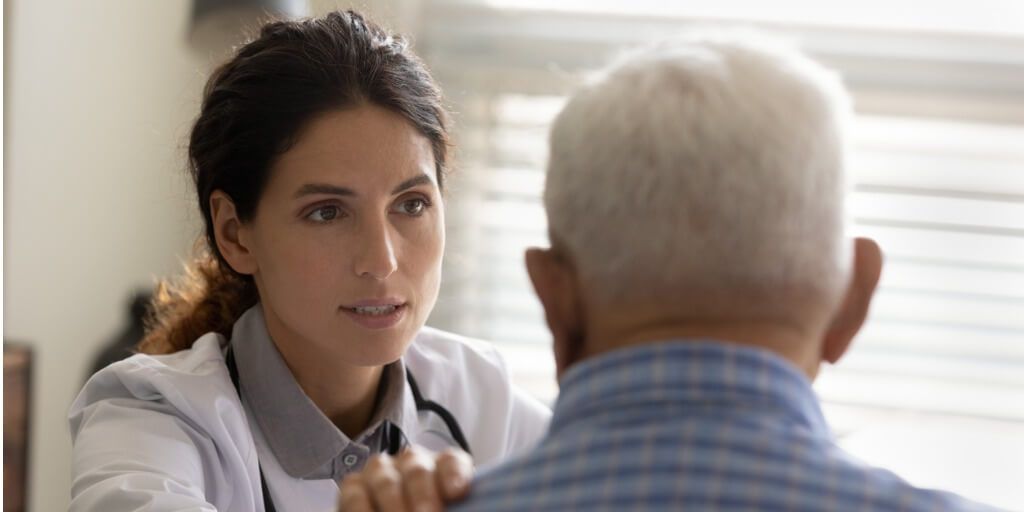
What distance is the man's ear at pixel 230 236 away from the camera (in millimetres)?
1704

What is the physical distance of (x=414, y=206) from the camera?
166 cm

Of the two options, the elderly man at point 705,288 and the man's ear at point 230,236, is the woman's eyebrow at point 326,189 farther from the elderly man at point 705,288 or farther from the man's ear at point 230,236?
the elderly man at point 705,288

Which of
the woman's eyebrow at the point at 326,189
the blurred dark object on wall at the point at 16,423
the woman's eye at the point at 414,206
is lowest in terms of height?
the blurred dark object on wall at the point at 16,423

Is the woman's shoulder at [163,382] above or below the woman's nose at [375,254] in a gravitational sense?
below

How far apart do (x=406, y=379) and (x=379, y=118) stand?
1.16 ft

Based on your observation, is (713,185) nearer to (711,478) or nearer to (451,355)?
(711,478)

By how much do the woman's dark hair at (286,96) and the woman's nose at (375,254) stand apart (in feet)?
0.48

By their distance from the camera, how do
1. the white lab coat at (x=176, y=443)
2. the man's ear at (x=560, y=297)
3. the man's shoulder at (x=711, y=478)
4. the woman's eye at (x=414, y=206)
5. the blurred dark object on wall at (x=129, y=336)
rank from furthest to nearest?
the blurred dark object on wall at (x=129, y=336), the woman's eye at (x=414, y=206), the white lab coat at (x=176, y=443), the man's ear at (x=560, y=297), the man's shoulder at (x=711, y=478)

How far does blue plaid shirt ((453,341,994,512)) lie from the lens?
0.83m

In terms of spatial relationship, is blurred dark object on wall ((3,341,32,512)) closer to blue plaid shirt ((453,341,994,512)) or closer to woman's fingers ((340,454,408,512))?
woman's fingers ((340,454,408,512))

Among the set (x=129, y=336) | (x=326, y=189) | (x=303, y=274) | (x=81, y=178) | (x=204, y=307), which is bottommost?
(x=129, y=336)

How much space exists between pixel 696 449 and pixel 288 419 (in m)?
0.89

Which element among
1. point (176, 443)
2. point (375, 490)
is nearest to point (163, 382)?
point (176, 443)

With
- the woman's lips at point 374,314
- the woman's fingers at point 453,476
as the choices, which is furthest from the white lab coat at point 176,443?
the woman's fingers at point 453,476
